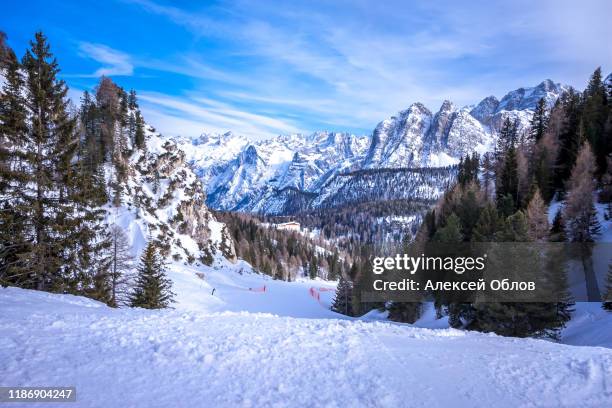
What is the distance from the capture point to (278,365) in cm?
794

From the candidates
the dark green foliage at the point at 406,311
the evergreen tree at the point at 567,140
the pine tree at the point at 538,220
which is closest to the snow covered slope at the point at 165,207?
the dark green foliage at the point at 406,311

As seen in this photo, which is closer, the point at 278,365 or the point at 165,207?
the point at 278,365

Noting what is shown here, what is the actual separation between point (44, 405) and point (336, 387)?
5.07 metres

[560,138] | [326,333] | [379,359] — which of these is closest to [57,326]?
[326,333]

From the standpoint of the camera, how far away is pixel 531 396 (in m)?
7.02

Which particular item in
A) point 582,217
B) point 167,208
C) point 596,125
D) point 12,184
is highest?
point 596,125

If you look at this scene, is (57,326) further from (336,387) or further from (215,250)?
(215,250)

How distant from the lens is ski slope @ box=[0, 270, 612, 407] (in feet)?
21.4

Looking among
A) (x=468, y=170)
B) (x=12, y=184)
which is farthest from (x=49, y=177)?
(x=468, y=170)

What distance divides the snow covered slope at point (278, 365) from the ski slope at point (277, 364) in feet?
0.08

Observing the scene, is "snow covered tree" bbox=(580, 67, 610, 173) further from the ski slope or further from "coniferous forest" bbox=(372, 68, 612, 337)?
the ski slope

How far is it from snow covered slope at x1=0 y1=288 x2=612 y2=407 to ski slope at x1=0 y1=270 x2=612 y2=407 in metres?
0.02

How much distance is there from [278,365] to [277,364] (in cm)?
6
